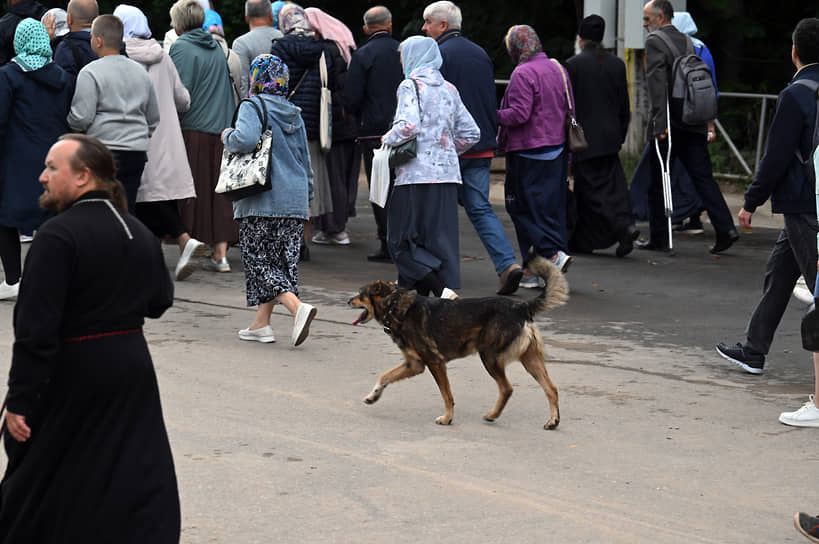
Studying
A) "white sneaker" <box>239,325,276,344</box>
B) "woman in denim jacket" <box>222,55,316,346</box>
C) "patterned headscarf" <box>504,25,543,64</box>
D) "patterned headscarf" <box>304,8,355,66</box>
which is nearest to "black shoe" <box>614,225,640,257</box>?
"patterned headscarf" <box>504,25,543,64</box>

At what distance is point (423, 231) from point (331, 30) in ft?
10.4

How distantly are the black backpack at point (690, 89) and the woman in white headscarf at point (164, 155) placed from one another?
4349mm

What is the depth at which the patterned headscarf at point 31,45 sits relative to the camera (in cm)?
841

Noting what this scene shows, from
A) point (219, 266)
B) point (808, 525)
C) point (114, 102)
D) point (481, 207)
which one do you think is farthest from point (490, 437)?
point (219, 266)

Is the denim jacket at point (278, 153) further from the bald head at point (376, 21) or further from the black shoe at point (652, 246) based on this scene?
the black shoe at point (652, 246)

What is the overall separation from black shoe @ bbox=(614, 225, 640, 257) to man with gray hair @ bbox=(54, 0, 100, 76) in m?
4.68

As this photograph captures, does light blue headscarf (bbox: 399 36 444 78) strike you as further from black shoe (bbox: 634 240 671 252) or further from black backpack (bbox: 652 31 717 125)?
black shoe (bbox: 634 240 671 252)

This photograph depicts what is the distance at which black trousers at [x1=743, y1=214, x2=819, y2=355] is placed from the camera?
6684 millimetres

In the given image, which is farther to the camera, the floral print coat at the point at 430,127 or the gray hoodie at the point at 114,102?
the gray hoodie at the point at 114,102

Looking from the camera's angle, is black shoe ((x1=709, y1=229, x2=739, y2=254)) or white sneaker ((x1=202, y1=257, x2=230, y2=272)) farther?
black shoe ((x1=709, y1=229, x2=739, y2=254))

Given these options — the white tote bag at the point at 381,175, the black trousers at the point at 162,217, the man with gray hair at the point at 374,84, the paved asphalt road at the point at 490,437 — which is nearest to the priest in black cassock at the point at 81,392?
the paved asphalt road at the point at 490,437

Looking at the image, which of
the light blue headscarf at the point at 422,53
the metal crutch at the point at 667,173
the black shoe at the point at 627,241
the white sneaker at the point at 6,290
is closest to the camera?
the light blue headscarf at the point at 422,53

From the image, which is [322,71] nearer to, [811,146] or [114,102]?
[114,102]

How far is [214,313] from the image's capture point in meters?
8.86
